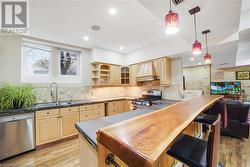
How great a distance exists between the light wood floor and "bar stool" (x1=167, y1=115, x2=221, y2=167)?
Answer: 1.34 metres

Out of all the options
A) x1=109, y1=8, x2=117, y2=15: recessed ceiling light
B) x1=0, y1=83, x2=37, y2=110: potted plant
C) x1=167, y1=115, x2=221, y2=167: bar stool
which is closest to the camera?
x1=167, y1=115, x2=221, y2=167: bar stool

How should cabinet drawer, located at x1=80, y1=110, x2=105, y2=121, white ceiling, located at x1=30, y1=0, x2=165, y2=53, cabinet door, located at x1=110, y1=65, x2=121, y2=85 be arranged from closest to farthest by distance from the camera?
white ceiling, located at x1=30, y1=0, x2=165, y2=53 → cabinet drawer, located at x1=80, y1=110, x2=105, y2=121 → cabinet door, located at x1=110, y1=65, x2=121, y2=85

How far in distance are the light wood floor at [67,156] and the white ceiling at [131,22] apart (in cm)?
218

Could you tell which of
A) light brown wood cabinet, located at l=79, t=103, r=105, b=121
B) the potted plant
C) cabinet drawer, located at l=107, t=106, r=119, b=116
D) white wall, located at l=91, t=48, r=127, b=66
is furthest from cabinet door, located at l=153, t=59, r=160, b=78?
the potted plant

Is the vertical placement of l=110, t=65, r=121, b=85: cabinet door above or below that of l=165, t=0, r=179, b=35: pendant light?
below

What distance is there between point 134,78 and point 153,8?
306cm

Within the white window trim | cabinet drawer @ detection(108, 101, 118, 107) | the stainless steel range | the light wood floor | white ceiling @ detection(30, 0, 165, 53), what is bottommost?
the light wood floor

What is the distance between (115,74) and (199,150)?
12.2 feet

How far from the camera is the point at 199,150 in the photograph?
1.16 m

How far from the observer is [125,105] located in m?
4.55

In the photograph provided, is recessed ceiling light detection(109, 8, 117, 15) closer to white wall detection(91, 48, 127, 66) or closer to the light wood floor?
white wall detection(91, 48, 127, 66)

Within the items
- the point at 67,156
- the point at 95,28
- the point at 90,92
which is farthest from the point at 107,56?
the point at 67,156

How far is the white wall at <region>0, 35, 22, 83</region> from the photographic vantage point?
2641mm

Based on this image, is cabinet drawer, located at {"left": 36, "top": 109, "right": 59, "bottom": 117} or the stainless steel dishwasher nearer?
the stainless steel dishwasher
